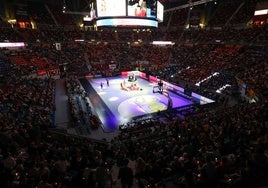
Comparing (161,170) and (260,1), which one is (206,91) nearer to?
(161,170)

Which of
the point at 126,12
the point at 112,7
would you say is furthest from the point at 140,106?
the point at 112,7

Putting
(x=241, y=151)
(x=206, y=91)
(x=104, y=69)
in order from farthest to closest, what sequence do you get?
(x=104, y=69) < (x=206, y=91) < (x=241, y=151)

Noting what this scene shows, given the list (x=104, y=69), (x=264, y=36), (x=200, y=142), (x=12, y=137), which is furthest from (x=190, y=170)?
(x=104, y=69)

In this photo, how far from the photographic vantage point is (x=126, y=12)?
2538 cm

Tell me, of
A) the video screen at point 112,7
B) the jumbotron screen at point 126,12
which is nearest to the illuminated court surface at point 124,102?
the jumbotron screen at point 126,12

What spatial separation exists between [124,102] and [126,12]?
10881 millimetres

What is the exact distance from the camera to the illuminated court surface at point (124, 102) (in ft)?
75.0

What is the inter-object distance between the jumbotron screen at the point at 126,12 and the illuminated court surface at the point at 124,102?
31.7 feet

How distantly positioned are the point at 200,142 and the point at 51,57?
140 feet

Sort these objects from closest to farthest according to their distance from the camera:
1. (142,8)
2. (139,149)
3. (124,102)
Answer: (139,149)
(142,8)
(124,102)

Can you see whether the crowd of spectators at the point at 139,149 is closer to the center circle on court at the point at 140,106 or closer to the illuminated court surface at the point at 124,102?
the illuminated court surface at the point at 124,102

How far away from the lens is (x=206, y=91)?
1085 inches

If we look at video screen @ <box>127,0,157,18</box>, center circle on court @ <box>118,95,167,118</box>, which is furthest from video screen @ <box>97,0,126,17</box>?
center circle on court @ <box>118,95,167,118</box>

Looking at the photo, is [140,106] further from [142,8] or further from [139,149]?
[139,149]
